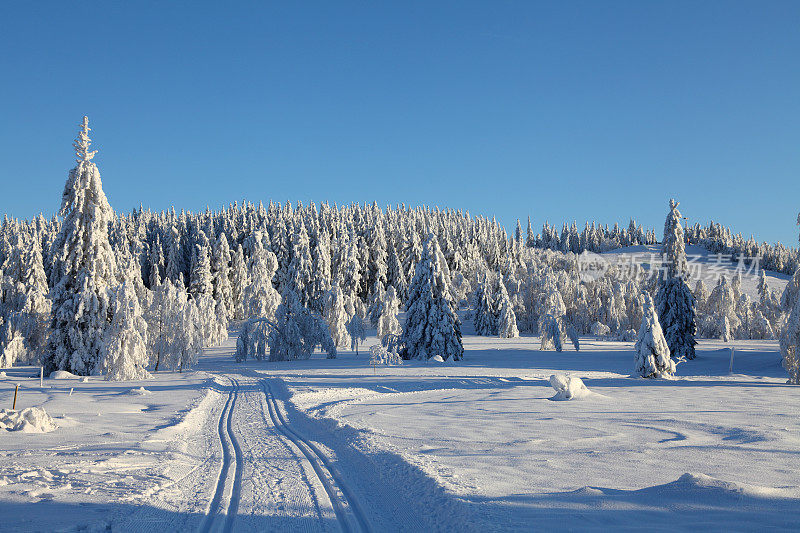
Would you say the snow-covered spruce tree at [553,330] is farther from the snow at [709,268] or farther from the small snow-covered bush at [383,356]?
the snow at [709,268]

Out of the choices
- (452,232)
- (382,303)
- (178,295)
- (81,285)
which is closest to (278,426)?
(81,285)

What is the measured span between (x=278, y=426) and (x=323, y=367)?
20094 millimetres

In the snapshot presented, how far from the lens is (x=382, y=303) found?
49.5 meters

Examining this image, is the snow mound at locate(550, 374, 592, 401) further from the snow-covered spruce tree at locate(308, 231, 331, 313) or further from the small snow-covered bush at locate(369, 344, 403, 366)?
the snow-covered spruce tree at locate(308, 231, 331, 313)

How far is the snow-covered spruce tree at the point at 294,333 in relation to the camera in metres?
38.9

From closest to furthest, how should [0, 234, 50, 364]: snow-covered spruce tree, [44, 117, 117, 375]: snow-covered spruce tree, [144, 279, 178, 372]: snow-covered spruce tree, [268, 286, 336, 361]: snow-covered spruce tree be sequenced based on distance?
1. [44, 117, 117, 375]: snow-covered spruce tree
2. [144, 279, 178, 372]: snow-covered spruce tree
3. [0, 234, 50, 364]: snow-covered spruce tree
4. [268, 286, 336, 361]: snow-covered spruce tree

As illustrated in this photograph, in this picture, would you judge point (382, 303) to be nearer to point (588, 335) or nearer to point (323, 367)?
point (323, 367)

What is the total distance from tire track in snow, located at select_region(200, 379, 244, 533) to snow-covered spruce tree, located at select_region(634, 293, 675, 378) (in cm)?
2161

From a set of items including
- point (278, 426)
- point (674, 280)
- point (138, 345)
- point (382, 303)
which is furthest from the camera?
point (382, 303)

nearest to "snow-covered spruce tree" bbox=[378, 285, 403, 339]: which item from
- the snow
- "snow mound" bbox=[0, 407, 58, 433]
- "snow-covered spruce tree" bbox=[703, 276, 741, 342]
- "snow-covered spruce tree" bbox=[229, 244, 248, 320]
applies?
"snow-covered spruce tree" bbox=[229, 244, 248, 320]

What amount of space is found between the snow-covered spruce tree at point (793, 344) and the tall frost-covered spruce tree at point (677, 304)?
54.2 feet

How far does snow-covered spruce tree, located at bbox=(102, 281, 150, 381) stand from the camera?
Result: 951 inches

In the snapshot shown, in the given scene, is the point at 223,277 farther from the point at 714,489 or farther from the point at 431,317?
the point at 714,489

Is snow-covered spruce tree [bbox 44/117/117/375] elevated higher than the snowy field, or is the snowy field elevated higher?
snow-covered spruce tree [bbox 44/117/117/375]
